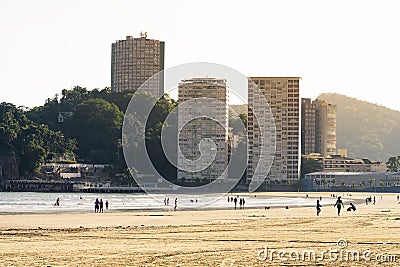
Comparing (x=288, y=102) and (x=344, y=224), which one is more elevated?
(x=288, y=102)

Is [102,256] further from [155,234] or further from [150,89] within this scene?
[150,89]

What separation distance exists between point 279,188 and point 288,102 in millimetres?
17106

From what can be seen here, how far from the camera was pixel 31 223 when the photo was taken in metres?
37.9

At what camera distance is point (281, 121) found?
141750 mm

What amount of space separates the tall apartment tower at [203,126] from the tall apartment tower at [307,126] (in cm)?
4904

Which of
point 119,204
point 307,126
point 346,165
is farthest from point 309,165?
point 119,204

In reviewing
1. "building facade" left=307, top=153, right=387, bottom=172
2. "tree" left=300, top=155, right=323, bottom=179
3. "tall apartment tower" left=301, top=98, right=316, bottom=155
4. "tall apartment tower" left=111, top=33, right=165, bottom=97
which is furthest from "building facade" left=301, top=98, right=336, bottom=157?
"tall apartment tower" left=111, top=33, right=165, bottom=97

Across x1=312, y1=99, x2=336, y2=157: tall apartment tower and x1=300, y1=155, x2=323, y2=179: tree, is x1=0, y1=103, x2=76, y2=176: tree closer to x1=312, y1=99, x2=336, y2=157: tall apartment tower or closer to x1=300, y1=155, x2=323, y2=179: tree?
x1=300, y1=155, x2=323, y2=179: tree

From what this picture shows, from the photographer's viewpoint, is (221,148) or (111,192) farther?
(221,148)

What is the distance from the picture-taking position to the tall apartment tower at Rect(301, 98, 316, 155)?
602 feet

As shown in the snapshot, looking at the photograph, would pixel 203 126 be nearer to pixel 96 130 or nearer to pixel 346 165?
pixel 96 130

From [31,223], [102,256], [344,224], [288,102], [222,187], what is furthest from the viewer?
[288,102]

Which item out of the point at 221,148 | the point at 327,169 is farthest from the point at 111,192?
the point at 327,169

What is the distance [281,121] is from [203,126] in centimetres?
1520
